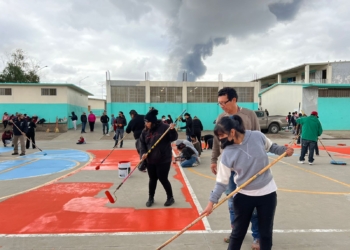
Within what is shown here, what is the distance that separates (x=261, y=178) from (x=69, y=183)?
5.60 metres

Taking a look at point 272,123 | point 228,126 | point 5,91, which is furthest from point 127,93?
point 228,126

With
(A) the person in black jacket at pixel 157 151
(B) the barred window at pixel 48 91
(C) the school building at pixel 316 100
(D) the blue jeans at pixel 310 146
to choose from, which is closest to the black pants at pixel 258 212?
(A) the person in black jacket at pixel 157 151

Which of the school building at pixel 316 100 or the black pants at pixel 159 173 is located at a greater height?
the school building at pixel 316 100

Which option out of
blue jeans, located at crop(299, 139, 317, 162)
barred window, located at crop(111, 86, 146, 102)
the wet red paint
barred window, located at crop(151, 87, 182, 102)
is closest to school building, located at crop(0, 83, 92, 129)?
barred window, located at crop(111, 86, 146, 102)

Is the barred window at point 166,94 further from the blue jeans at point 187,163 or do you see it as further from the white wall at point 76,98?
the blue jeans at point 187,163

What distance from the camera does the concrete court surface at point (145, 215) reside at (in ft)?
11.8

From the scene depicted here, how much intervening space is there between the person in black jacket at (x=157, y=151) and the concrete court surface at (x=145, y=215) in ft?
1.62

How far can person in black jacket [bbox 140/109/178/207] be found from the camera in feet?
16.1

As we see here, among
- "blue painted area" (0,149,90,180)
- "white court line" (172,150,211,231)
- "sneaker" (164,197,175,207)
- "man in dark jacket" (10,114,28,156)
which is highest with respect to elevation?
"man in dark jacket" (10,114,28,156)

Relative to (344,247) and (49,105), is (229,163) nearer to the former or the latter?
(344,247)

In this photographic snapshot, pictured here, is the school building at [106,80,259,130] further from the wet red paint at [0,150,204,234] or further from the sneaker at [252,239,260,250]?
the sneaker at [252,239,260,250]

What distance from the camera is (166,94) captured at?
25125mm

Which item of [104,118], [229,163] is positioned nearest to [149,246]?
[229,163]

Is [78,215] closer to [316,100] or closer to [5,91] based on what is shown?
[5,91]
